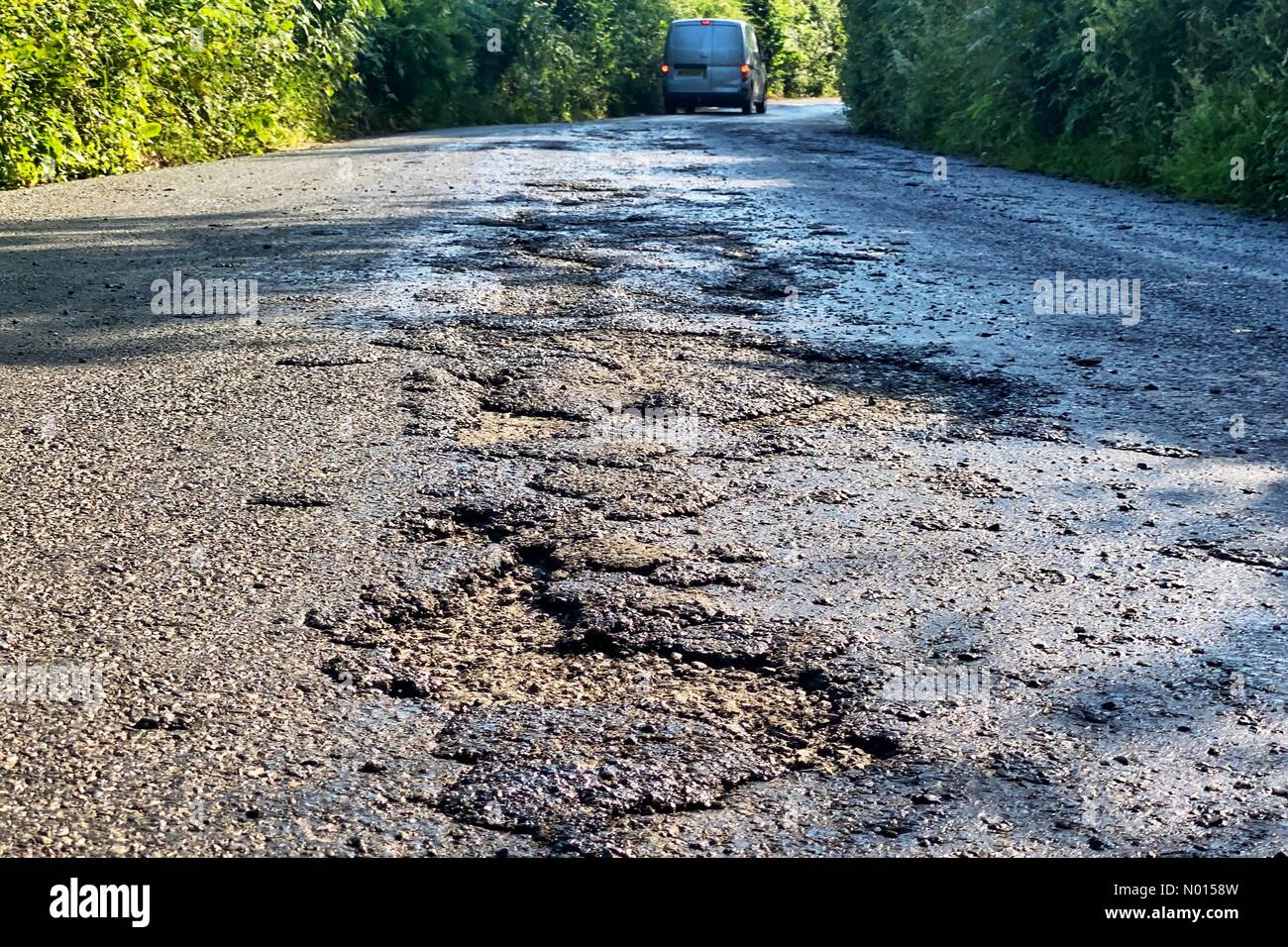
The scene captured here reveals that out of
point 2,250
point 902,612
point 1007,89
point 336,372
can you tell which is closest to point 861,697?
point 902,612

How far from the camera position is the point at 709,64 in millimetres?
27453

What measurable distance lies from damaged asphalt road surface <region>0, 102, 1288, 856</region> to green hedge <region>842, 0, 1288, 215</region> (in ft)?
14.2

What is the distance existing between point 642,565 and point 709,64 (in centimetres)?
2576

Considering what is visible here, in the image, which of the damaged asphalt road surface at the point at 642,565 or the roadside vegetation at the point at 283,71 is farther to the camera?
the roadside vegetation at the point at 283,71

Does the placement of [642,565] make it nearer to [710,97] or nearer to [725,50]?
[710,97]

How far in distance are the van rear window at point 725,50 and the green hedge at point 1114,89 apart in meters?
10.2

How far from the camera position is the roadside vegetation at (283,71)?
11484mm

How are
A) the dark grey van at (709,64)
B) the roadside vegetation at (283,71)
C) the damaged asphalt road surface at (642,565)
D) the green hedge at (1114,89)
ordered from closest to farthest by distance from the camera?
the damaged asphalt road surface at (642,565), the green hedge at (1114,89), the roadside vegetation at (283,71), the dark grey van at (709,64)

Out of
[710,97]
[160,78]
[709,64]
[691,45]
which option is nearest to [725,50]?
[709,64]

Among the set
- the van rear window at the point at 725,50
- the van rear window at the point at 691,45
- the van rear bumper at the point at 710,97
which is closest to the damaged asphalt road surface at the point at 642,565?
the van rear bumper at the point at 710,97

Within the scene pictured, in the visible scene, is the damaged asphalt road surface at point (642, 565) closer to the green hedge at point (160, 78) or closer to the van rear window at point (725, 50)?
the green hedge at point (160, 78)

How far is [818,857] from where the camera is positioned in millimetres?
1959
